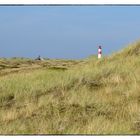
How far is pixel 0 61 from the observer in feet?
19.1

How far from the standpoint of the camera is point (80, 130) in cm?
556

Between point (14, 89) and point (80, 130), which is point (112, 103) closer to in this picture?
point (80, 130)

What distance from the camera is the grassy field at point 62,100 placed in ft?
18.5

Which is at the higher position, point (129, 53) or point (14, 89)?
point (129, 53)

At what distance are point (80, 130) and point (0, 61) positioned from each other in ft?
4.00

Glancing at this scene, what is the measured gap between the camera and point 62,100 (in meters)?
6.39

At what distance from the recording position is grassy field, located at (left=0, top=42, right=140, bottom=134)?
18.5ft

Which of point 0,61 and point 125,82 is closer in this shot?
point 0,61

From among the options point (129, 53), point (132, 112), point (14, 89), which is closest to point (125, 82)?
point (132, 112)
